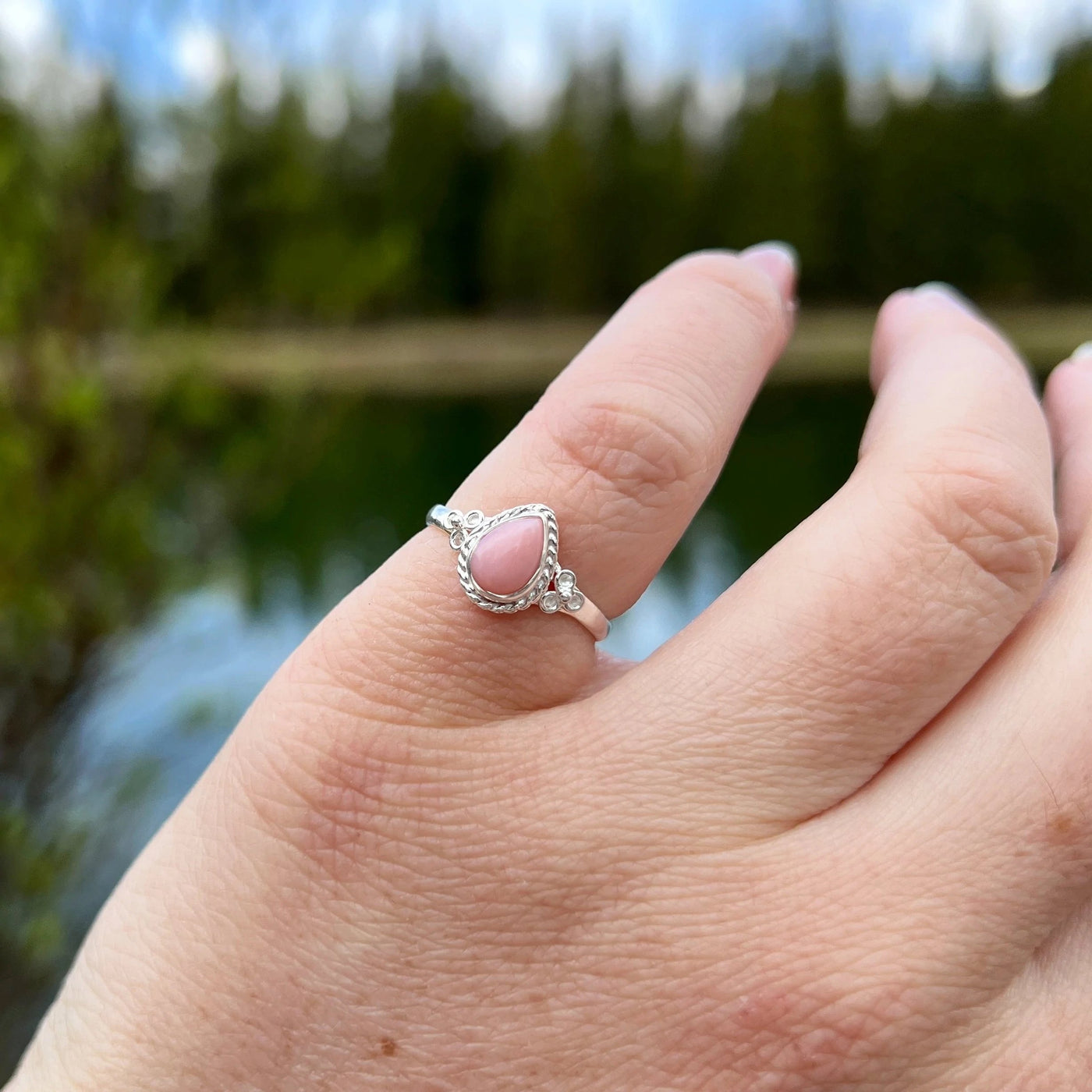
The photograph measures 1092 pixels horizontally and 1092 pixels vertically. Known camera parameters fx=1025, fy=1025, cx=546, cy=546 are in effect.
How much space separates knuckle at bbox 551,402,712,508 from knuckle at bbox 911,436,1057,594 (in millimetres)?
202

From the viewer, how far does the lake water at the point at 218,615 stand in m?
3.10

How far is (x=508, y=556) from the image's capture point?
847 millimetres

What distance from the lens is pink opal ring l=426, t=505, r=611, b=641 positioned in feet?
2.81

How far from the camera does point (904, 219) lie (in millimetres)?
22156

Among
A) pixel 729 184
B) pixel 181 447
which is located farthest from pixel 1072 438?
pixel 729 184

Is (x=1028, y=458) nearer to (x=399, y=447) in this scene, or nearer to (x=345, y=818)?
(x=345, y=818)

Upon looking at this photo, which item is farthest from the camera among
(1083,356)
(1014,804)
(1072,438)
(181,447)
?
(181,447)

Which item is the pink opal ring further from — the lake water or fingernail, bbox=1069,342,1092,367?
the lake water

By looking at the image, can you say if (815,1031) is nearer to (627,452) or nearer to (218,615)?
(627,452)

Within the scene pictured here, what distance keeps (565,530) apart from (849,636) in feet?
0.84

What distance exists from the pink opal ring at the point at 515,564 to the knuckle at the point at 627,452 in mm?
54

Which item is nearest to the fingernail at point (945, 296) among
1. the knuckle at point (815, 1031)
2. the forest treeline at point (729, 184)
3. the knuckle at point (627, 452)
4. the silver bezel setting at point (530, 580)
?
the knuckle at point (627, 452)

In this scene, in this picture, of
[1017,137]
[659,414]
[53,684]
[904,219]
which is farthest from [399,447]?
[1017,137]

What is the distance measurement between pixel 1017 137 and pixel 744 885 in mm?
26182
